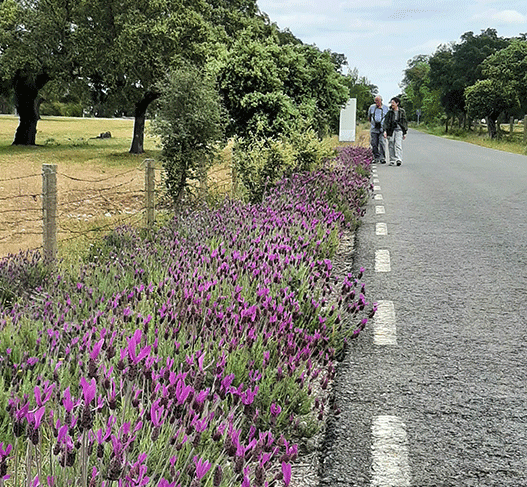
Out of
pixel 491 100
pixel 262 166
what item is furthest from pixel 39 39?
pixel 491 100

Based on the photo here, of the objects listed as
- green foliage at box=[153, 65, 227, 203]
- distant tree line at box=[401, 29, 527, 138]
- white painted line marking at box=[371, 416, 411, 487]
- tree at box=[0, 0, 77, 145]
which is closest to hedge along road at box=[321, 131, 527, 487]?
white painted line marking at box=[371, 416, 411, 487]

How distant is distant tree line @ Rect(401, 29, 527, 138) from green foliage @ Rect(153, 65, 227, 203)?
45.1 meters

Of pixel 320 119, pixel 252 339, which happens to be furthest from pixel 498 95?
pixel 252 339

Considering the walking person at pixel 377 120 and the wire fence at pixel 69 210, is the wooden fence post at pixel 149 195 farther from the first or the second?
the walking person at pixel 377 120

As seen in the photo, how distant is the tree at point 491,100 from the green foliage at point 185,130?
152 ft

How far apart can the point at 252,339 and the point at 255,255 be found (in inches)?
70.2

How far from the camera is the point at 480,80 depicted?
65125mm

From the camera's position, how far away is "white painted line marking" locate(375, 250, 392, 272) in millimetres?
7383

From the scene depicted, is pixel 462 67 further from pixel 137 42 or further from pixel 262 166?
pixel 262 166

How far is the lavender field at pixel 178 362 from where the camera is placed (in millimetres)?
2254

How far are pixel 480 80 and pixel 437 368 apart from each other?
2553 inches

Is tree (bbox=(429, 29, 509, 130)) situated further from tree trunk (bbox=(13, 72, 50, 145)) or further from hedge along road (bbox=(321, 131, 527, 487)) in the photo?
hedge along road (bbox=(321, 131, 527, 487))

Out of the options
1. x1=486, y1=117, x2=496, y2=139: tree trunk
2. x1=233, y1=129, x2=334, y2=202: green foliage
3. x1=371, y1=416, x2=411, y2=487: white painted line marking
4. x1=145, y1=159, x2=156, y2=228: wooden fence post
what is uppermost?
x1=486, y1=117, x2=496, y2=139: tree trunk

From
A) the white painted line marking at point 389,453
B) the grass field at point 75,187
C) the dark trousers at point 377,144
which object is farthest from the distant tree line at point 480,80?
the white painted line marking at point 389,453
